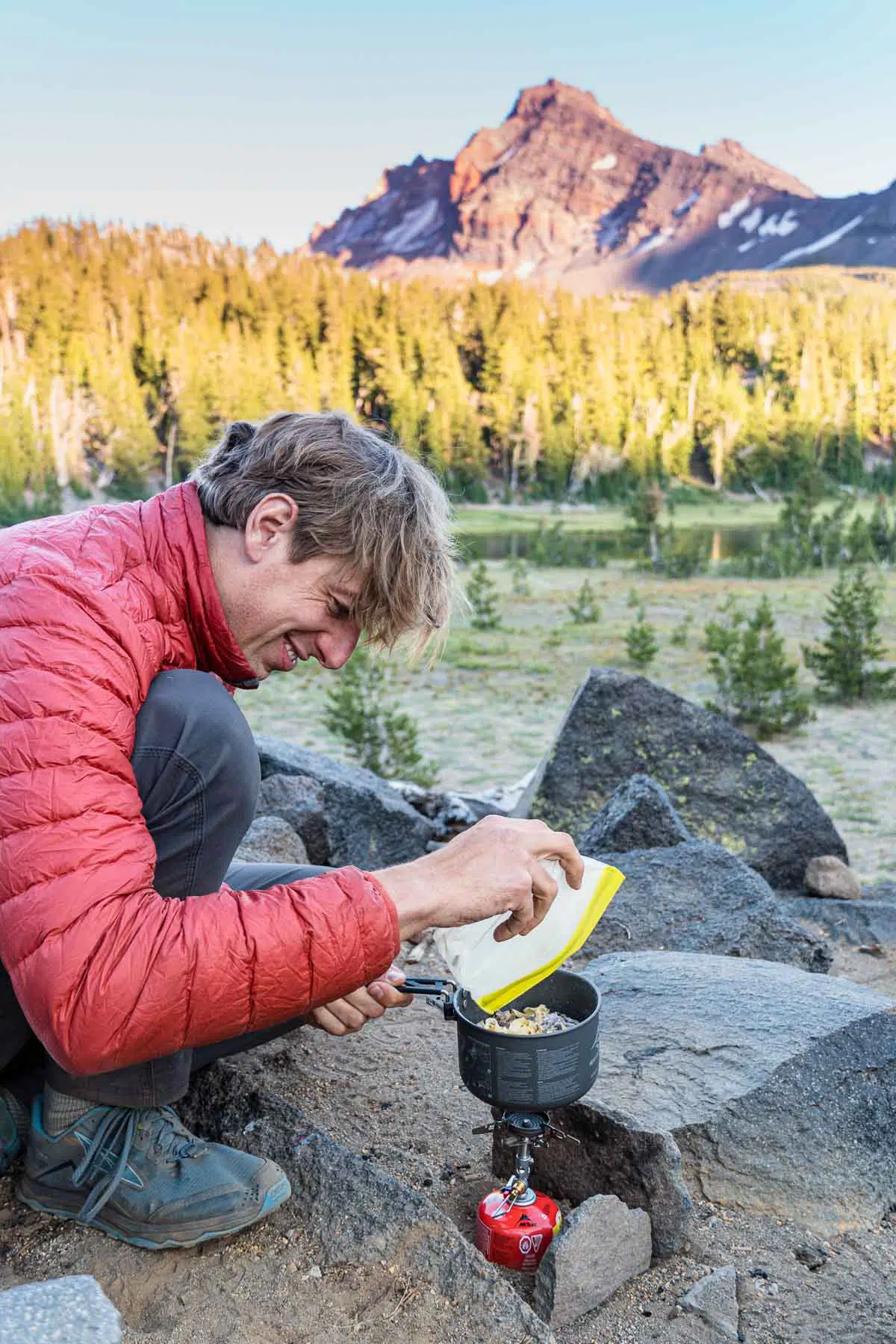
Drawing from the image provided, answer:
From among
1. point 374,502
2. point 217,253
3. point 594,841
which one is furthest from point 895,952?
point 217,253

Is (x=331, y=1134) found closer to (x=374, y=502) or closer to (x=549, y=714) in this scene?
(x=374, y=502)

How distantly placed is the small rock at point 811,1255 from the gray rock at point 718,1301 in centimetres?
18

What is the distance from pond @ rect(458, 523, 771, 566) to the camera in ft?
65.6

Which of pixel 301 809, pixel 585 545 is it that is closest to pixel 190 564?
pixel 301 809

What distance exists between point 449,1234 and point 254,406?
4265cm

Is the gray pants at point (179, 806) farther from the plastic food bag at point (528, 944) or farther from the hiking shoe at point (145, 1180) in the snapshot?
the plastic food bag at point (528, 944)

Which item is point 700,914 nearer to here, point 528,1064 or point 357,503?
point 528,1064

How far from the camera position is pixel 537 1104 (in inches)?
74.2

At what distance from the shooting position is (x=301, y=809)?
421 cm

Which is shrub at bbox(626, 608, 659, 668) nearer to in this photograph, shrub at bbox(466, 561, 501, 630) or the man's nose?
shrub at bbox(466, 561, 501, 630)

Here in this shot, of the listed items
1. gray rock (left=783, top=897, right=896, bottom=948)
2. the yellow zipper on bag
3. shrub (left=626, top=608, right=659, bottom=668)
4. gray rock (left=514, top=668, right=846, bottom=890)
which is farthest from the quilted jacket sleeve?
shrub (left=626, top=608, right=659, bottom=668)

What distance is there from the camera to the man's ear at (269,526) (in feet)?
6.22

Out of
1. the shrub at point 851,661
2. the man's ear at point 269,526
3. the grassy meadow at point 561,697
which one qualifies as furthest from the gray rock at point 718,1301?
the shrub at point 851,661

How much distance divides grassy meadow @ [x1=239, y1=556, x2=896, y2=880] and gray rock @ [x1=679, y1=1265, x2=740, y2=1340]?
339 cm
